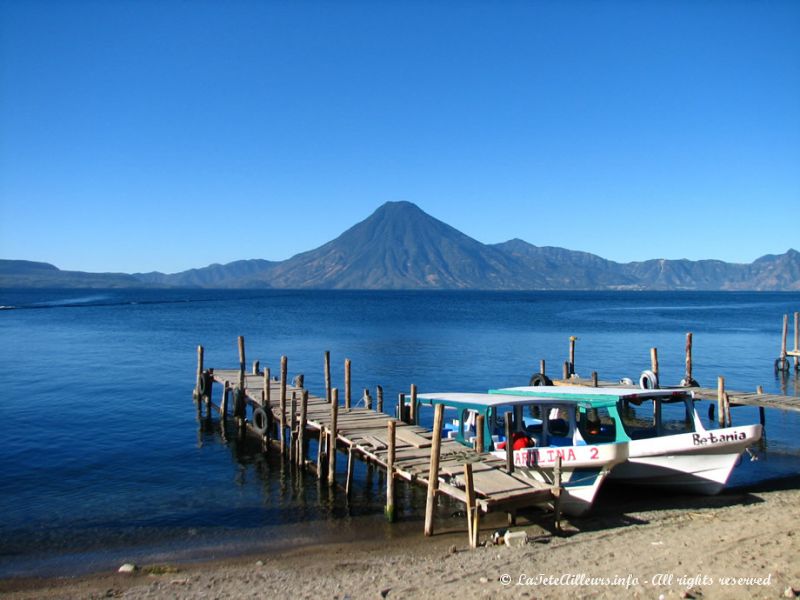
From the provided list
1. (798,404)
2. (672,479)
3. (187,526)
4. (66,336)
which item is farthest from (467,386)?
(66,336)

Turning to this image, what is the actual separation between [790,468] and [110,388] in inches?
1169

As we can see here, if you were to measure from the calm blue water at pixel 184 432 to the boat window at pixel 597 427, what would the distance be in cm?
463

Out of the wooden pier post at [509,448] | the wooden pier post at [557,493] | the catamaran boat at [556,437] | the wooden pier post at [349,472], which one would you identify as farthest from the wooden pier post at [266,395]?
the wooden pier post at [557,493]

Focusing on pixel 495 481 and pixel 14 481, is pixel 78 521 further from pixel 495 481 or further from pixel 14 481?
pixel 495 481

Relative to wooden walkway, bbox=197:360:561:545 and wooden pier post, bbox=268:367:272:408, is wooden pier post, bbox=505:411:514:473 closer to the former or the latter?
wooden walkway, bbox=197:360:561:545

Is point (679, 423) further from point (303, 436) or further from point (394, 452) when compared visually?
point (303, 436)

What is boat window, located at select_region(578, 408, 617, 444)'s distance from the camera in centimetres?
1652

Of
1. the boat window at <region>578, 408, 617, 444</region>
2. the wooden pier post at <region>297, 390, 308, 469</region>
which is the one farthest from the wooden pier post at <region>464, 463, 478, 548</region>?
the wooden pier post at <region>297, 390, 308, 469</region>

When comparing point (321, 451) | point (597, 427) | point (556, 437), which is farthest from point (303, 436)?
point (597, 427)

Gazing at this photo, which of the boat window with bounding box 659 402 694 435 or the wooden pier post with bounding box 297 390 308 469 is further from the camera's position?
the wooden pier post with bounding box 297 390 308 469

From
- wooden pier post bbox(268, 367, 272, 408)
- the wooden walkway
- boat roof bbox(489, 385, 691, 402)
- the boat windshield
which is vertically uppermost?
boat roof bbox(489, 385, 691, 402)

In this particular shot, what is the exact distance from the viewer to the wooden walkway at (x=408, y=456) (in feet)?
43.1

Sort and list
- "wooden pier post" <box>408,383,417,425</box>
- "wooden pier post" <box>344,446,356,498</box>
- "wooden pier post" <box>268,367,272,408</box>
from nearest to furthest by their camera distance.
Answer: "wooden pier post" <box>344,446,356,498</box>
"wooden pier post" <box>408,383,417,425</box>
"wooden pier post" <box>268,367,272,408</box>

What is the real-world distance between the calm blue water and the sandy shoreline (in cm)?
113
